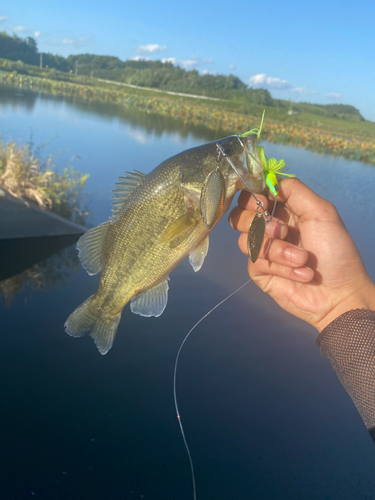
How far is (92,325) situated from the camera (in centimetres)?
171

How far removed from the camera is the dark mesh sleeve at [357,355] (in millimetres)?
1542

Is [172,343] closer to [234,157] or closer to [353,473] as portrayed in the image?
[353,473]

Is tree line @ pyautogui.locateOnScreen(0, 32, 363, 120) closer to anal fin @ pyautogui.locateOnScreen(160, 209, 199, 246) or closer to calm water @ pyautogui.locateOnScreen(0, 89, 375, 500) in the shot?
calm water @ pyautogui.locateOnScreen(0, 89, 375, 500)

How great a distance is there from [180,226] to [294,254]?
60 cm

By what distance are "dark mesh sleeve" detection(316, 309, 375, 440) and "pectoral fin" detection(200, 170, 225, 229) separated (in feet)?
2.92

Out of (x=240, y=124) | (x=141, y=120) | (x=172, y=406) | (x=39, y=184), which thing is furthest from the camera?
(x=240, y=124)

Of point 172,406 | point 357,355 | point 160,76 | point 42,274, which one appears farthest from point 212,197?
point 160,76

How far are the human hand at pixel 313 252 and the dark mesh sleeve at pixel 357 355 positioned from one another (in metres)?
0.24

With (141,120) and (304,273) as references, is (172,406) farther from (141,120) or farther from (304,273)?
(141,120)

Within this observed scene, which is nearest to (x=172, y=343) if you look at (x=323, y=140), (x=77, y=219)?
(x=77, y=219)

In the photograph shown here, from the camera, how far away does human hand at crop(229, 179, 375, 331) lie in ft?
5.74

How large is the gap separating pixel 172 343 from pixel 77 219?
3.28 meters

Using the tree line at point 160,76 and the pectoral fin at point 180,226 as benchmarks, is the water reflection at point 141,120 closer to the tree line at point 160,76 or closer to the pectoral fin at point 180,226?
the tree line at point 160,76

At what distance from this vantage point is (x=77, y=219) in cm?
595
